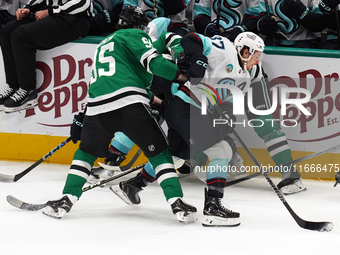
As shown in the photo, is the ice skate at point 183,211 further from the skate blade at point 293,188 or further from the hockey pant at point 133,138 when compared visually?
the skate blade at point 293,188

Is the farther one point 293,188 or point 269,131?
point 269,131

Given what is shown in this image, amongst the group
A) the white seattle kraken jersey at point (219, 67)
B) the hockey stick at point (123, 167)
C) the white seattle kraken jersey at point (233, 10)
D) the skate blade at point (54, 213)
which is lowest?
the hockey stick at point (123, 167)

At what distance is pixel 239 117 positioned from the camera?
372 centimetres

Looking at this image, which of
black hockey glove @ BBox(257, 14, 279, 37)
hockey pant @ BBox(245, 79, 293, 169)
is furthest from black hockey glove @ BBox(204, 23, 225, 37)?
hockey pant @ BBox(245, 79, 293, 169)

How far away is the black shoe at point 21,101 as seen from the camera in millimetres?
3789

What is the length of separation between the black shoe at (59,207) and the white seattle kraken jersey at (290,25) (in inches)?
89.4

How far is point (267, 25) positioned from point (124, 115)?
1798 millimetres

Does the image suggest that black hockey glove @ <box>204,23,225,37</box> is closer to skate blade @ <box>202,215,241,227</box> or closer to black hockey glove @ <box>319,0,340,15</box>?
black hockey glove @ <box>319,0,340,15</box>

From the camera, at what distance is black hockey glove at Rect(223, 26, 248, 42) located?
3893 mm

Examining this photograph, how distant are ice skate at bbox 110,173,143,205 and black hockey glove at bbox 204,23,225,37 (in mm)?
1511

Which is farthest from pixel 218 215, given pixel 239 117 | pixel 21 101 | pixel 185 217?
pixel 21 101

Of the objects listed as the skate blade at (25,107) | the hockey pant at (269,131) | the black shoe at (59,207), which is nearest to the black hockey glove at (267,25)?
the hockey pant at (269,131)

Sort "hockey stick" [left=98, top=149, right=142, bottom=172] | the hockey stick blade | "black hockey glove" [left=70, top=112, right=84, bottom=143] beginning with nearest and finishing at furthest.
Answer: the hockey stick blade, "black hockey glove" [left=70, top=112, right=84, bottom=143], "hockey stick" [left=98, top=149, right=142, bottom=172]

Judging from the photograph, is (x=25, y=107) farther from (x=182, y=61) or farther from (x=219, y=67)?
(x=219, y=67)
